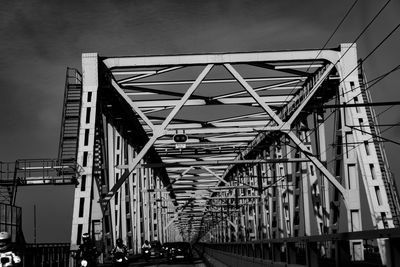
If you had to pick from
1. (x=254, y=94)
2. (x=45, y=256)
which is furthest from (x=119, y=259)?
(x=254, y=94)

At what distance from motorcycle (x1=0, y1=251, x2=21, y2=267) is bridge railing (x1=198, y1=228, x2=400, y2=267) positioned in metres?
5.64

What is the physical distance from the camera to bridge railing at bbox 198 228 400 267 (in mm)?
7066

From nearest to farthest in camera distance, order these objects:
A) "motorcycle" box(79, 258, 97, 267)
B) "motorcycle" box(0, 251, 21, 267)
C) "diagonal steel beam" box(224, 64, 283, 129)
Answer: "motorcycle" box(0, 251, 21, 267), "motorcycle" box(79, 258, 97, 267), "diagonal steel beam" box(224, 64, 283, 129)

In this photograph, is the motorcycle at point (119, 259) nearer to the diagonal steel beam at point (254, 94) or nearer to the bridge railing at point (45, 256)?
the bridge railing at point (45, 256)

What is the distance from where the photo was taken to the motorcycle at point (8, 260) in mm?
13617

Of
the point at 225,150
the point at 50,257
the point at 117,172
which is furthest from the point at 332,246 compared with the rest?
the point at 225,150

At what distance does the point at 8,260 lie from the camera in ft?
44.8

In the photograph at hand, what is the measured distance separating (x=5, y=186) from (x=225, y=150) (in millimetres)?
18519

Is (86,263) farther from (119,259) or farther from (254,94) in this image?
(254,94)

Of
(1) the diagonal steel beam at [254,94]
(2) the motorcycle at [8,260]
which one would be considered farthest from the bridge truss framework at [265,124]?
(2) the motorcycle at [8,260]

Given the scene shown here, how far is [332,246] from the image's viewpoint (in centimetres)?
986

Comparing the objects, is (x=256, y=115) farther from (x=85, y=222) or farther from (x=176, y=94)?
(x=85, y=222)

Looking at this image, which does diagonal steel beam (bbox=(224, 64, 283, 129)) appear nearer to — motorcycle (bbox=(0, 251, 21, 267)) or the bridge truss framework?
the bridge truss framework

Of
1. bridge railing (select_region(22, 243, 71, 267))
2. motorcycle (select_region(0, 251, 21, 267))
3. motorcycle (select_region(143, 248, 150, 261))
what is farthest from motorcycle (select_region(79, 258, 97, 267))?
motorcycle (select_region(143, 248, 150, 261))
